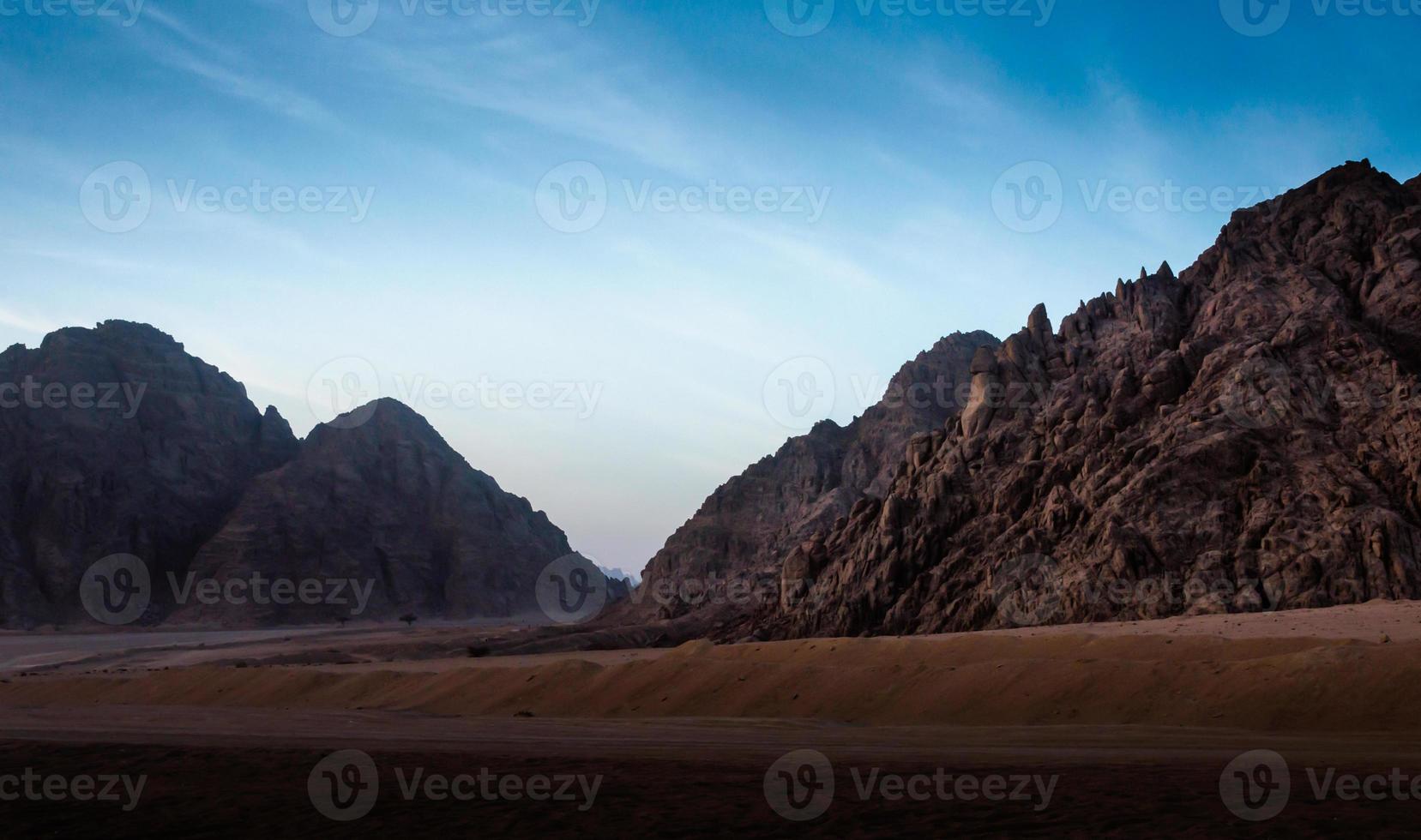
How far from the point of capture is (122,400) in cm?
12575

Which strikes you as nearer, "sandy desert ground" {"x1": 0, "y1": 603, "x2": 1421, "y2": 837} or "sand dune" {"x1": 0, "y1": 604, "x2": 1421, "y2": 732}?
"sandy desert ground" {"x1": 0, "y1": 603, "x2": 1421, "y2": 837}

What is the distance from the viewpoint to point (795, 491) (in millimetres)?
98125

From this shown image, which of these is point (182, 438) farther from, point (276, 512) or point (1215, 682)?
point (1215, 682)

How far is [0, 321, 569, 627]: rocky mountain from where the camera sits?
4417 inches
